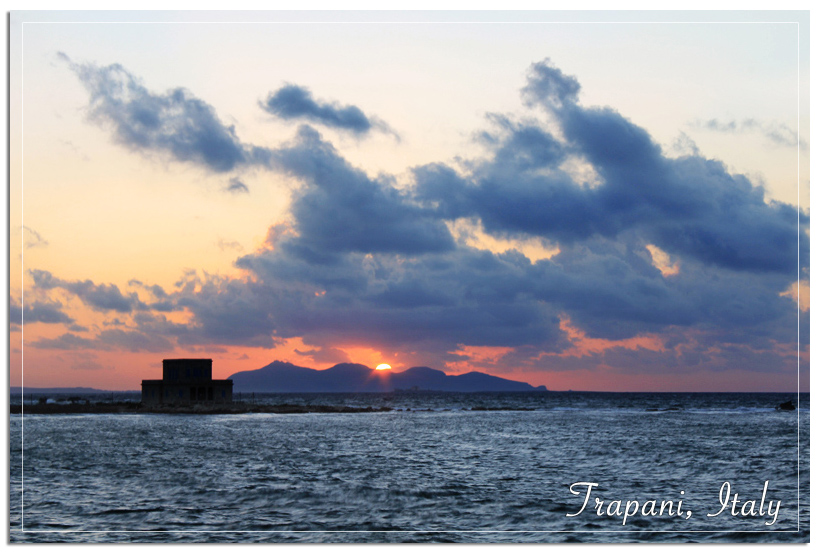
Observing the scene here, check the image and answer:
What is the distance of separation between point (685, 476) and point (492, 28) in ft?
88.9

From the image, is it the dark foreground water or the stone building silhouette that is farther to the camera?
the stone building silhouette

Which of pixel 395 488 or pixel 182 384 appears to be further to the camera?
pixel 182 384

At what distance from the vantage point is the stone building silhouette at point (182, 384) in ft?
308

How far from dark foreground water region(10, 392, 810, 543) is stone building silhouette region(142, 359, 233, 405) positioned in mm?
35512

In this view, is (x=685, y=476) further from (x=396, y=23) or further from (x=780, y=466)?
(x=396, y=23)

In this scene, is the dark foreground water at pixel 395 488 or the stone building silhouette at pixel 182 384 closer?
the dark foreground water at pixel 395 488

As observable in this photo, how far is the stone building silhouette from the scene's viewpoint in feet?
308

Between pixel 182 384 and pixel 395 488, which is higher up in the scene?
pixel 182 384

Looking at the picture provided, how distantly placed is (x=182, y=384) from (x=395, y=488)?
7180 centimetres

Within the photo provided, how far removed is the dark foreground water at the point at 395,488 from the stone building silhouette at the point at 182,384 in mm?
35512

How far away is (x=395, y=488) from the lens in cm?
2995

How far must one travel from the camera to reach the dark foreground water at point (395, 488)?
20875mm
